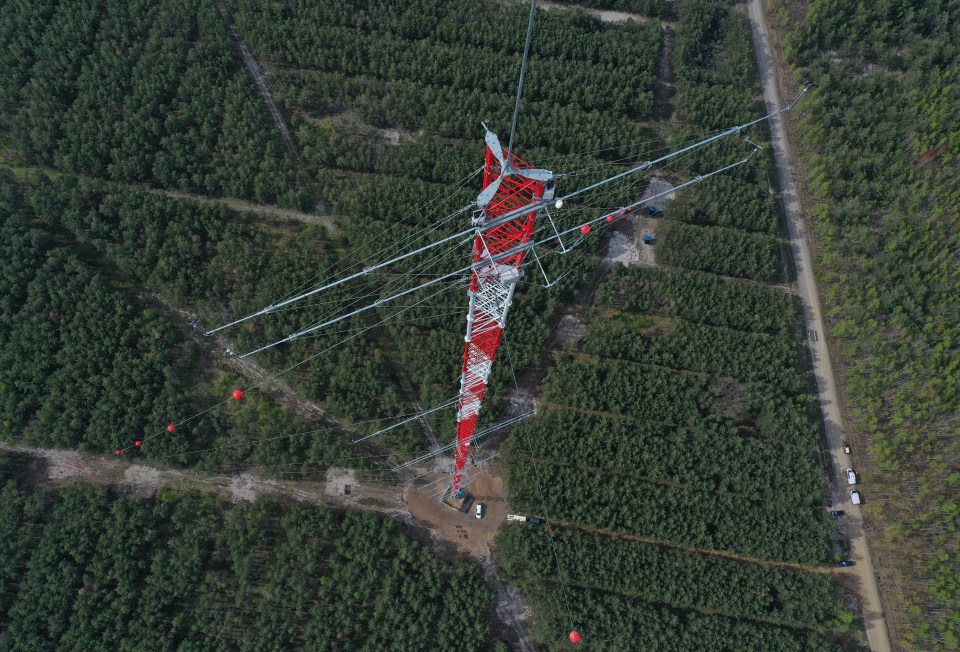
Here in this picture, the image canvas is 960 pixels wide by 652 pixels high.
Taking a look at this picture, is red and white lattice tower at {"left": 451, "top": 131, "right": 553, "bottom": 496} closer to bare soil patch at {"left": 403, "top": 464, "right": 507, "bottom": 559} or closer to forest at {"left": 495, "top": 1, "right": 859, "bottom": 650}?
bare soil patch at {"left": 403, "top": 464, "right": 507, "bottom": 559}

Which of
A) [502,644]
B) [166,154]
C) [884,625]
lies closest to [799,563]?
[884,625]

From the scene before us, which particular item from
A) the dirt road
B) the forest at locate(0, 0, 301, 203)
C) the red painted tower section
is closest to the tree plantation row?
the dirt road

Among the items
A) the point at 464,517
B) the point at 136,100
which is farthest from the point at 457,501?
the point at 136,100

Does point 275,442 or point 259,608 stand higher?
point 275,442

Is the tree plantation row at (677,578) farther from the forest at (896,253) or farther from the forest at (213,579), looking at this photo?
the forest at (896,253)

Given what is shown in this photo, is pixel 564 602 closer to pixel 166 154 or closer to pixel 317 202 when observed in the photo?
pixel 317 202

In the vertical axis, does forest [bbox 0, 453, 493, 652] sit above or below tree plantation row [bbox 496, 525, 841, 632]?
below

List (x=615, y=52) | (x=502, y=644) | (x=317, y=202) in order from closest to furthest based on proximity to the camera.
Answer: (x=502, y=644) < (x=317, y=202) < (x=615, y=52)

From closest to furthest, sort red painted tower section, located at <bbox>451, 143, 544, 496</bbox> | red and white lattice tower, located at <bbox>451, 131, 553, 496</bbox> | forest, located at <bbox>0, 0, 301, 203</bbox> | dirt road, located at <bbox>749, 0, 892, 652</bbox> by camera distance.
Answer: red and white lattice tower, located at <bbox>451, 131, 553, 496</bbox>, red painted tower section, located at <bbox>451, 143, 544, 496</bbox>, dirt road, located at <bbox>749, 0, 892, 652</bbox>, forest, located at <bbox>0, 0, 301, 203</bbox>
